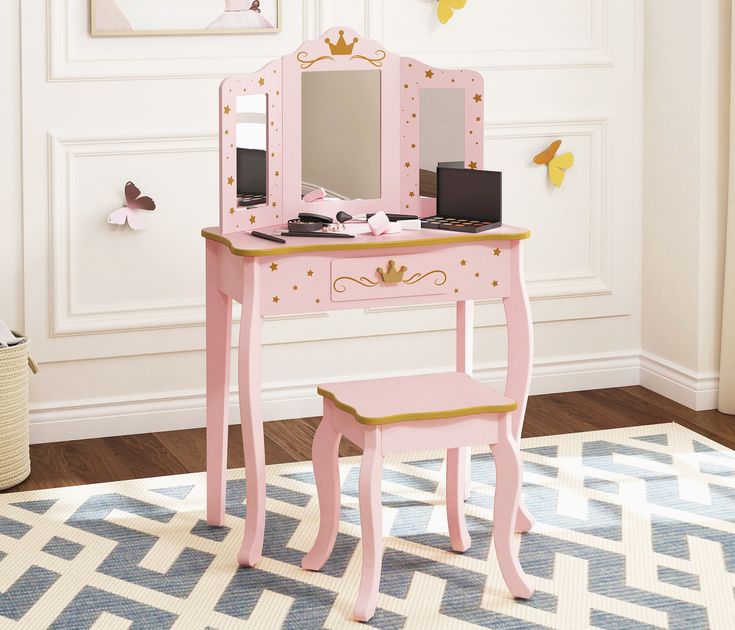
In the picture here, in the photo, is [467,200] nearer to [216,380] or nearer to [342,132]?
[342,132]

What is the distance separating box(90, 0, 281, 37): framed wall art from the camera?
125 inches

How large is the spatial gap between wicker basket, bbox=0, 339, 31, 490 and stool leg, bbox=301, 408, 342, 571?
93 cm

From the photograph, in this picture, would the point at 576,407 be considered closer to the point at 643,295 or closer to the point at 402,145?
the point at 643,295

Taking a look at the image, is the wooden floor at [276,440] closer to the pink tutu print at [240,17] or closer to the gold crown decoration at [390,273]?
the gold crown decoration at [390,273]

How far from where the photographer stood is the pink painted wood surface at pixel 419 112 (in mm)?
2680

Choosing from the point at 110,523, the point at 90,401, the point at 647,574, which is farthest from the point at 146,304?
the point at 647,574

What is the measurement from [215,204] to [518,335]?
1.19 m

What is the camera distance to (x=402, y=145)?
2.71 meters

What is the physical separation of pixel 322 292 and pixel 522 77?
1.52 metres

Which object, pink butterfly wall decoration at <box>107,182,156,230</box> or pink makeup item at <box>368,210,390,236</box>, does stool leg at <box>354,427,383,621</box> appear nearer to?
pink makeup item at <box>368,210,390,236</box>

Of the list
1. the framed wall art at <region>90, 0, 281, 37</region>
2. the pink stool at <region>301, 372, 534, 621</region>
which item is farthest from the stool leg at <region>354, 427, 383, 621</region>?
the framed wall art at <region>90, 0, 281, 37</region>

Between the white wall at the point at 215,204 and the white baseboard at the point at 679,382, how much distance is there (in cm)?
7

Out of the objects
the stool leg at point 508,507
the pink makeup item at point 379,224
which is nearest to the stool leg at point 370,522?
the stool leg at point 508,507

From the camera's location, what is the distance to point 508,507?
7.57ft
